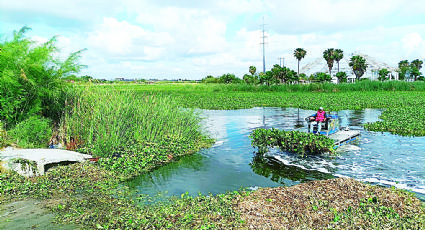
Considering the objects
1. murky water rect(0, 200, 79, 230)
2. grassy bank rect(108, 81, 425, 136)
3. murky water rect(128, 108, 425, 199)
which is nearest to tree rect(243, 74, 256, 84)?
grassy bank rect(108, 81, 425, 136)

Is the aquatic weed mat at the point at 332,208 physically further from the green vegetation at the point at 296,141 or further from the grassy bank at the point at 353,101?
the grassy bank at the point at 353,101

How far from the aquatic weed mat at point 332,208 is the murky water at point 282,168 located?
1.62m

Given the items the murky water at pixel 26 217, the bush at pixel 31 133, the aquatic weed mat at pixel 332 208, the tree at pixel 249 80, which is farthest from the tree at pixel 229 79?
the murky water at pixel 26 217

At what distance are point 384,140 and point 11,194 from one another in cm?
1371

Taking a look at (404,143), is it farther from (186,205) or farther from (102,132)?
(102,132)

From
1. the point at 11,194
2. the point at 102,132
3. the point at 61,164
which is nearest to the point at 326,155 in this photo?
the point at 102,132

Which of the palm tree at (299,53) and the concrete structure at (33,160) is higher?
the palm tree at (299,53)

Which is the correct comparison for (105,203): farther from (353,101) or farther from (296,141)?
(353,101)

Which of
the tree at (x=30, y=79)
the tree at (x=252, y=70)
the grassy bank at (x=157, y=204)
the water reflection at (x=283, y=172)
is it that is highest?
the tree at (x=252, y=70)

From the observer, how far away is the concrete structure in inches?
332

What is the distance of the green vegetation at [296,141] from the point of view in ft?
33.0

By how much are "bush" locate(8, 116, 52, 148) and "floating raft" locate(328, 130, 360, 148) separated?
10.6m

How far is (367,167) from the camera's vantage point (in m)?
9.78

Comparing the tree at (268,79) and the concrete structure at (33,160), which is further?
the tree at (268,79)
